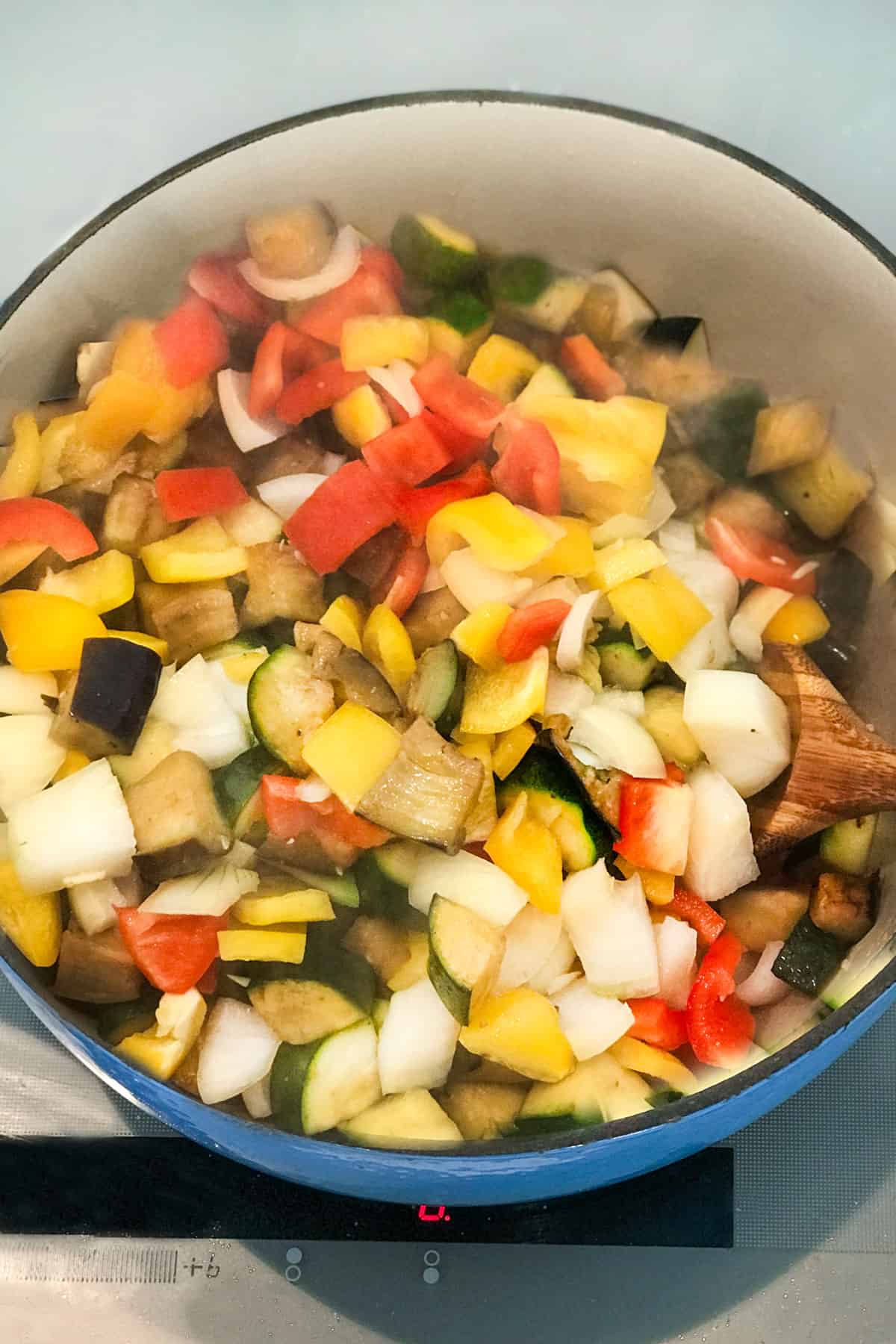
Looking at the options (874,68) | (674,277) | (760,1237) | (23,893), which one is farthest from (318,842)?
(874,68)

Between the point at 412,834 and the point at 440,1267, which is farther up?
the point at 412,834

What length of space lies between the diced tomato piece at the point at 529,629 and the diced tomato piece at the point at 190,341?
0.47m

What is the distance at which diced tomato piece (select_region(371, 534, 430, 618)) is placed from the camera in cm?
129

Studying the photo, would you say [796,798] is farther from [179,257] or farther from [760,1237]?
[179,257]

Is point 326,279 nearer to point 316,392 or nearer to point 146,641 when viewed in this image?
point 316,392

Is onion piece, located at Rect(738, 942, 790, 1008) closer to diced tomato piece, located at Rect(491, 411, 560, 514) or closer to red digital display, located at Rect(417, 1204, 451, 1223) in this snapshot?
red digital display, located at Rect(417, 1204, 451, 1223)

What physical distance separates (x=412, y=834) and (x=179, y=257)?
0.69m

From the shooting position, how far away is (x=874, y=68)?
1.74 m

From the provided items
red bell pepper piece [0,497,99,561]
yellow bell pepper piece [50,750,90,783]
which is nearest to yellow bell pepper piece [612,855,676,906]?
yellow bell pepper piece [50,750,90,783]

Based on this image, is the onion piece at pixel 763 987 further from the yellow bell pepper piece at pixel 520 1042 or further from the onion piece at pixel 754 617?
the onion piece at pixel 754 617

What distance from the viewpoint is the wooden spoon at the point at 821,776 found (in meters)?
1.17

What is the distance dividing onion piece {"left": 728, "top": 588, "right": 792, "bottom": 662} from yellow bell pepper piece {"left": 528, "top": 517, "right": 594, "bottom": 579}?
0.19m

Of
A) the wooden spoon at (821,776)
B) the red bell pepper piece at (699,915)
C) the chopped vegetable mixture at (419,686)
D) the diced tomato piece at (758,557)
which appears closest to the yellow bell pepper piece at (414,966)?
the chopped vegetable mixture at (419,686)

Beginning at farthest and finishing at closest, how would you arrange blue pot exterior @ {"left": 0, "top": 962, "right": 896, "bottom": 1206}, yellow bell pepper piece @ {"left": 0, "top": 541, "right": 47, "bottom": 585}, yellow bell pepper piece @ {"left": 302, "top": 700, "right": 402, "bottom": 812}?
yellow bell pepper piece @ {"left": 0, "top": 541, "right": 47, "bottom": 585} → yellow bell pepper piece @ {"left": 302, "top": 700, "right": 402, "bottom": 812} → blue pot exterior @ {"left": 0, "top": 962, "right": 896, "bottom": 1206}
